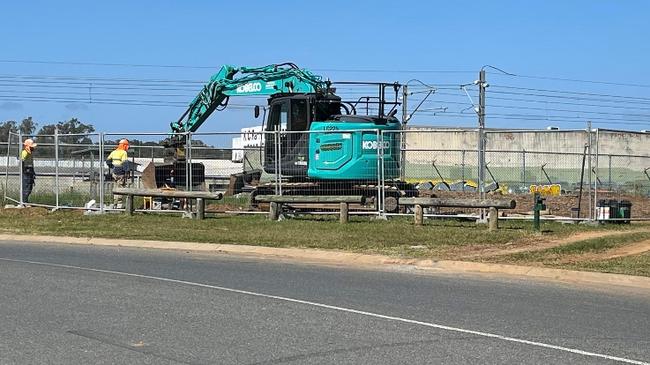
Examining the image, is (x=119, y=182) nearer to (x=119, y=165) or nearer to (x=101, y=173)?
(x=119, y=165)

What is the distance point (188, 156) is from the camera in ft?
70.2

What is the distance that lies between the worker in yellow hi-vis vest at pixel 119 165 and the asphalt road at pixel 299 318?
34.4ft

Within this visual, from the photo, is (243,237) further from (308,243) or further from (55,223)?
(55,223)

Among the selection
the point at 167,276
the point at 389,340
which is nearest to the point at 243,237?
the point at 167,276

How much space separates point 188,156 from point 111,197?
329 cm

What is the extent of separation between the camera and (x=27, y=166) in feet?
75.7

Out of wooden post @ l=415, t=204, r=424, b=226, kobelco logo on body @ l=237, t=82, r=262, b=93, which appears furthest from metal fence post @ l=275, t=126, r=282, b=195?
wooden post @ l=415, t=204, r=424, b=226

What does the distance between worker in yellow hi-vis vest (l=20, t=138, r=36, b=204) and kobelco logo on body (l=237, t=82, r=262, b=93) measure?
6.45m

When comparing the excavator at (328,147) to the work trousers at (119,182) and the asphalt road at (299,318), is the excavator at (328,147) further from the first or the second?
the asphalt road at (299,318)

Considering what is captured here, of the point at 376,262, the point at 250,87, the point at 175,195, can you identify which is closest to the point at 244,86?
the point at 250,87

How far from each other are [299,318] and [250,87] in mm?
16133

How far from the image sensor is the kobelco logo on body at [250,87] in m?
23.5

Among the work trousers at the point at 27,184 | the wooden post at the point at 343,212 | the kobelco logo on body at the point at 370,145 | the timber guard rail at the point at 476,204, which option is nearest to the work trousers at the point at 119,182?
the work trousers at the point at 27,184

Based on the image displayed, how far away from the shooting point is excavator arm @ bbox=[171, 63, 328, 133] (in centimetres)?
2288
